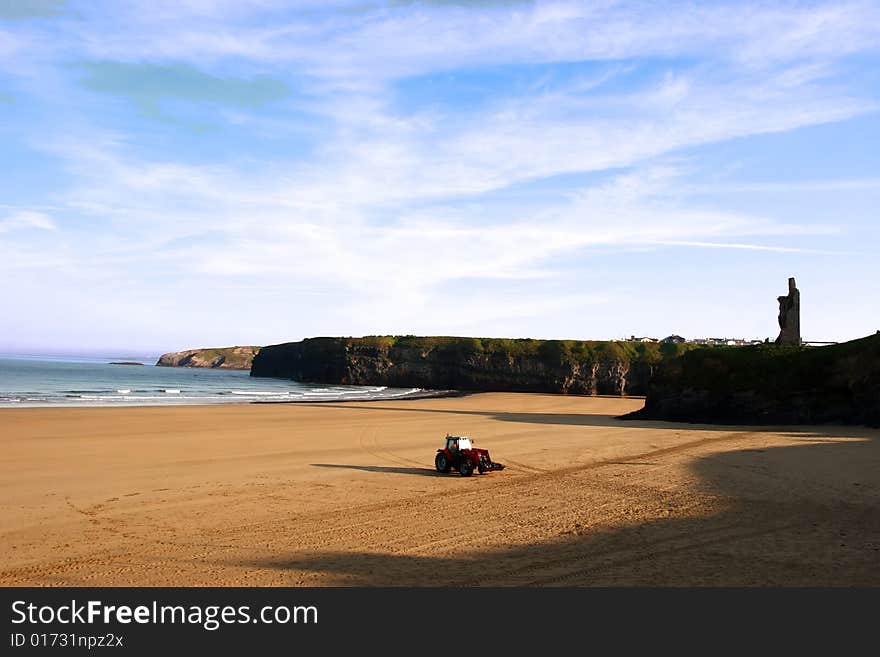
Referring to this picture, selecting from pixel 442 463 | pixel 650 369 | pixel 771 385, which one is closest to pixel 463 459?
pixel 442 463

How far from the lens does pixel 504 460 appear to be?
23.7m

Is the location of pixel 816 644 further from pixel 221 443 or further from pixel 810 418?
pixel 810 418

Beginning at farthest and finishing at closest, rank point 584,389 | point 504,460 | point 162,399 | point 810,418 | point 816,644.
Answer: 1. point 584,389
2. point 162,399
3. point 810,418
4. point 504,460
5. point 816,644

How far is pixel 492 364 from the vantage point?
102375 mm

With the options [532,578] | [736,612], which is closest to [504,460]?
[532,578]

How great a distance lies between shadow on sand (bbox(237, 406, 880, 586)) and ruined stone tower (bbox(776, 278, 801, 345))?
26.4 m

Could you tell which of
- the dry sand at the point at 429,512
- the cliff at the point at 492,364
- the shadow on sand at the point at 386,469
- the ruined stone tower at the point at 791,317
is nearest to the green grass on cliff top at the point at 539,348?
the cliff at the point at 492,364

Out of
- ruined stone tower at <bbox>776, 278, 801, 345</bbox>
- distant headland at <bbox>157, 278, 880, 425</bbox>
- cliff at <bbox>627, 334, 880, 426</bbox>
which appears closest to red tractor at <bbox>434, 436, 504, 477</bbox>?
cliff at <bbox>627, 334, 880, 426</bbox>

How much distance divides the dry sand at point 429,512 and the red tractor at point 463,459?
1.88 feet

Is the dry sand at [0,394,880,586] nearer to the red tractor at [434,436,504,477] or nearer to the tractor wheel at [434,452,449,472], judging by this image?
the tractor wheel at [434,452,449,472]

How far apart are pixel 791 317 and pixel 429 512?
37402 mm

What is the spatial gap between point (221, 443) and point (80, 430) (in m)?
8.82

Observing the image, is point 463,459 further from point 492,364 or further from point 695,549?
point 492,364

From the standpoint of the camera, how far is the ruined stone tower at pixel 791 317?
42750mm
